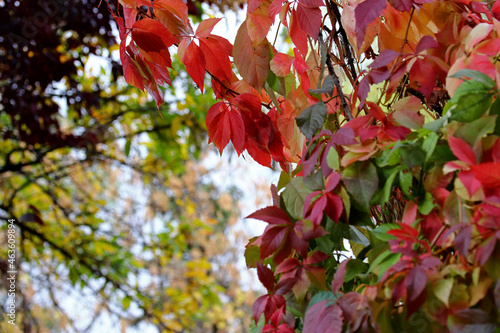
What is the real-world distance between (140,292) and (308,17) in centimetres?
292

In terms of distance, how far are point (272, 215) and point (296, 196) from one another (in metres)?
0.04

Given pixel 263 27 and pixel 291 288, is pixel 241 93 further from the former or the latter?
pixel 291 288

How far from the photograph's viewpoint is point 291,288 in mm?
549

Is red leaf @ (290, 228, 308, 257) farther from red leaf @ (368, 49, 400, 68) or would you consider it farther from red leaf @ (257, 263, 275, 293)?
red leaf @ (368, 49, 400, 68)

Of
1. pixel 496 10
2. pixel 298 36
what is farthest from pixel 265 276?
pixel 496 10

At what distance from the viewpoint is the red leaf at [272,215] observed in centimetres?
54

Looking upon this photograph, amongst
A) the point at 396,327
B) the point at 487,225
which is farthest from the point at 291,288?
the point at 487,225

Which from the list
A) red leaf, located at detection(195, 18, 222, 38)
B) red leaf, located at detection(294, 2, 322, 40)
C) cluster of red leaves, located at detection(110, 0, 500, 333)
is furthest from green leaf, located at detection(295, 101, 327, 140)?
red leaf, located at detection(195, 18, 222, 38)

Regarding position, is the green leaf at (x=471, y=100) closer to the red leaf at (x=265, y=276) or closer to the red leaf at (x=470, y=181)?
the red leaf at (x=470, y=181)

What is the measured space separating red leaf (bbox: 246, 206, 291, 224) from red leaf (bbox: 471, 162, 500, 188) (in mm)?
218

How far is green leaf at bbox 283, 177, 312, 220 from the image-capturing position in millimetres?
545

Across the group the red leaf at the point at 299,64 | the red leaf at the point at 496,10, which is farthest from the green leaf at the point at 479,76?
the red leaf at the point at 299,64

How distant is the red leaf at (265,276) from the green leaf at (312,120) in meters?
0.17

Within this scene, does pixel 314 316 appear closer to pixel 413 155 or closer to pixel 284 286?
pixel 284 286
